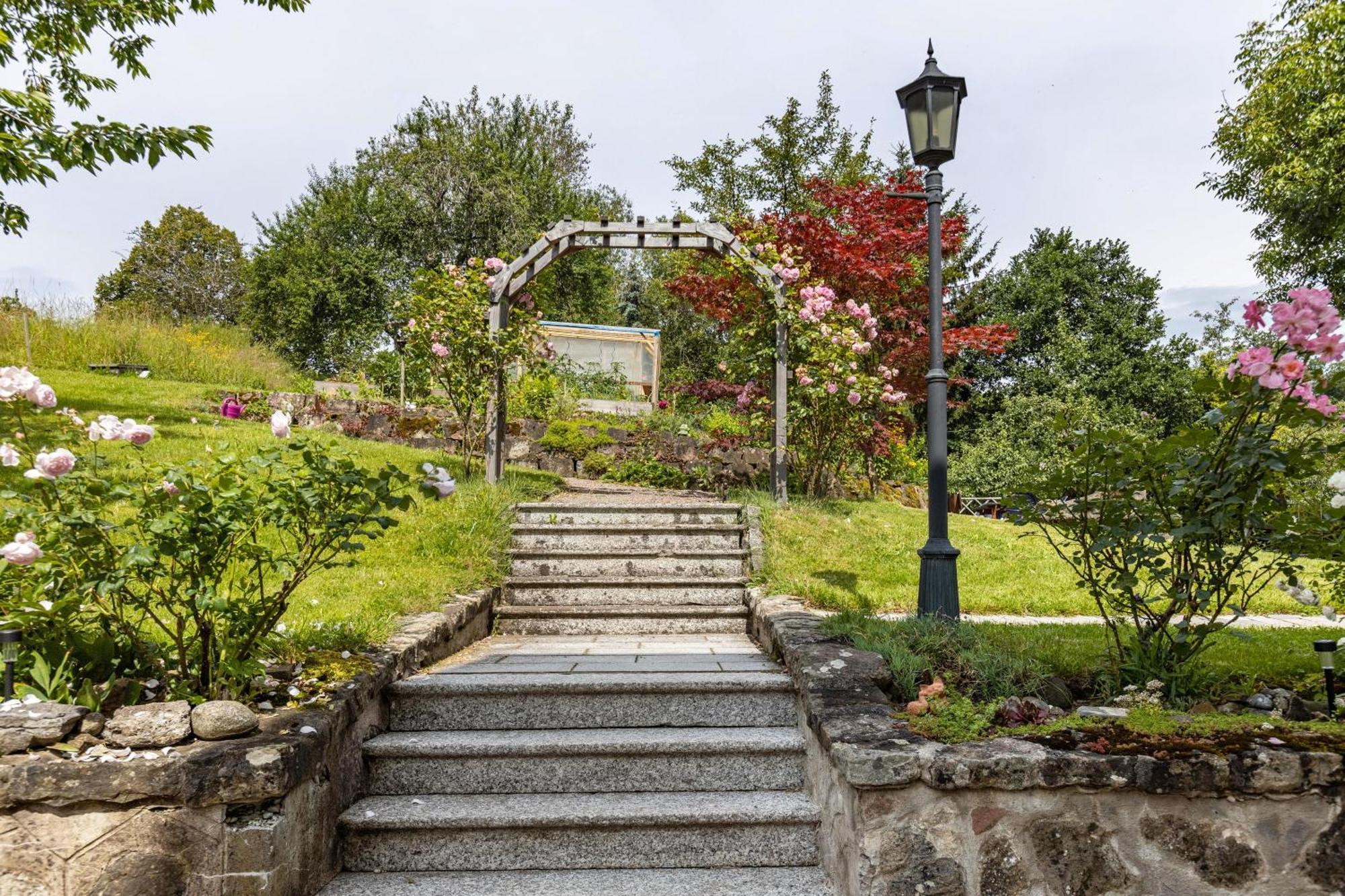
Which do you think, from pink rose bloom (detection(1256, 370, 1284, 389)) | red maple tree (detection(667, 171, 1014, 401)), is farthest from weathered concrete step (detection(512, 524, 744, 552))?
pink rose bloom (detection(1256, 370, 1284, 389))

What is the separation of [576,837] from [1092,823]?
5.19 ft

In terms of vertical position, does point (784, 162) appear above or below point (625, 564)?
above

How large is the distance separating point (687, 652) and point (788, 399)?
13.4 feet

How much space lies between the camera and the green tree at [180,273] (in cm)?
3125

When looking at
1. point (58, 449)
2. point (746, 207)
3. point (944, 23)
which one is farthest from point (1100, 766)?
point (746, 207)

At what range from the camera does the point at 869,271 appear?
350 inches

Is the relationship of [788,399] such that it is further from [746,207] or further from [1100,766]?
[746,207]

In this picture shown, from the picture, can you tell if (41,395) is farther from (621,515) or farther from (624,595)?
(621,515)

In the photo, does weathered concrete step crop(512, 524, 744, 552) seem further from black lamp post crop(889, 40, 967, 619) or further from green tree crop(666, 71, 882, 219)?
green tree crop(666, 71, 882, 219)

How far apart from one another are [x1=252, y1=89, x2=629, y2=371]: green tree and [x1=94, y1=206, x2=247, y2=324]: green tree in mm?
9044

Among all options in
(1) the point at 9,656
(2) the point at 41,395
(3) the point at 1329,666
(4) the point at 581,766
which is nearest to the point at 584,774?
(4) the point at 581,766

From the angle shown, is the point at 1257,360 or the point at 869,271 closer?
the point at 1257,360

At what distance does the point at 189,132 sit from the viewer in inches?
227

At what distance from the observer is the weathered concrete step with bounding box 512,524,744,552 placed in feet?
19.0
